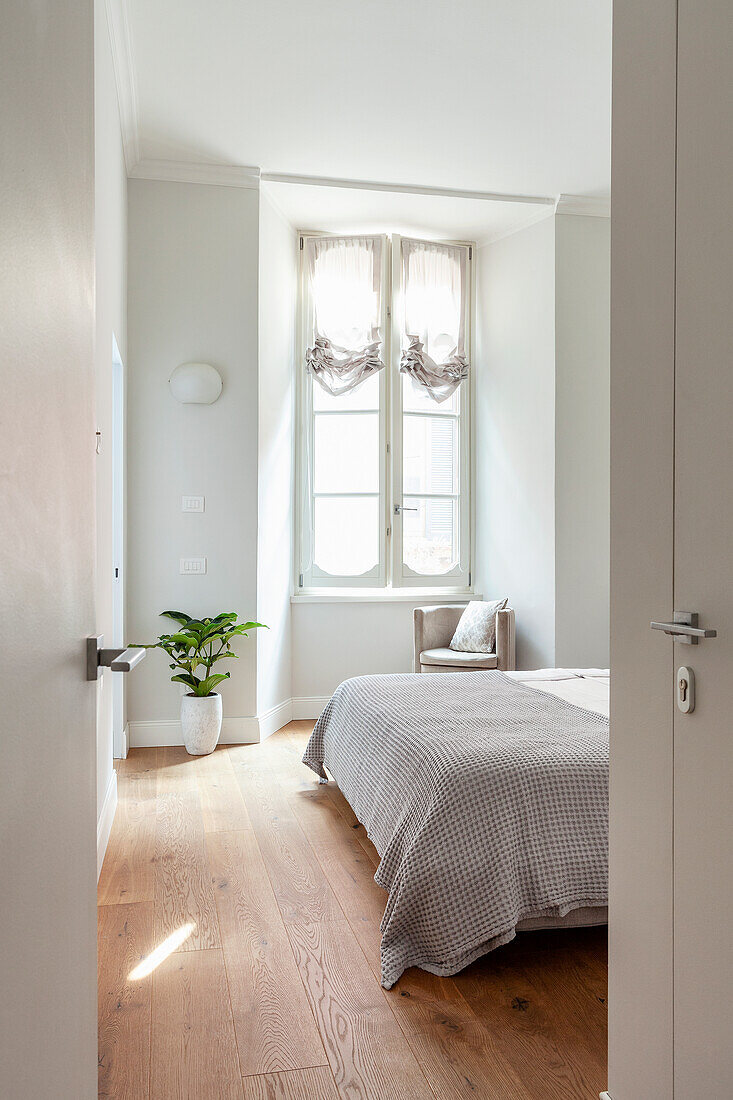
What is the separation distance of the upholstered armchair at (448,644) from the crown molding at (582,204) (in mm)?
2447

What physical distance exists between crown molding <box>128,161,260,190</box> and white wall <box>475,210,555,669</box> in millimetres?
1774

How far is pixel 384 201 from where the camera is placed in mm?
5172

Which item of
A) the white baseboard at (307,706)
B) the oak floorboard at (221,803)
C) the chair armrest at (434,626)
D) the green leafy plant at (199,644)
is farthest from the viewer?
the white baseboard at (307,706)

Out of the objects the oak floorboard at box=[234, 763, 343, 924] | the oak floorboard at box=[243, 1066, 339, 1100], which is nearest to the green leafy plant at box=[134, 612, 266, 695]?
the oak floorboard at box=[234, 763, 343, 924]

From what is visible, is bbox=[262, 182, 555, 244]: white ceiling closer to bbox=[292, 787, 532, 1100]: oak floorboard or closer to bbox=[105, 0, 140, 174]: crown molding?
bbox=[105, 0, 140, 174]: crown molding

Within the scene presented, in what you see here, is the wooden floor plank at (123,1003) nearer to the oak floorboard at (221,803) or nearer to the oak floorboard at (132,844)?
the oak floorboard at (132,844)

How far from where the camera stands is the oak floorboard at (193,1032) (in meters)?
1.82

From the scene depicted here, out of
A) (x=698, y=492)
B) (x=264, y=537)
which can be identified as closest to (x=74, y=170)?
(x=698, y=492)

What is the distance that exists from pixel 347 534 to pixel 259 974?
360 centimetres

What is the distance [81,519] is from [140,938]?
5.84 ft

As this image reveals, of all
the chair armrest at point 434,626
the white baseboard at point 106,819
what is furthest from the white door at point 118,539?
the chair armrest at point 434,626

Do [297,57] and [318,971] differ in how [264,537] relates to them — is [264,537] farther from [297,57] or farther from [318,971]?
[318,971]

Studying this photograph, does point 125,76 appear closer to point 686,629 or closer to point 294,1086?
point 686,629

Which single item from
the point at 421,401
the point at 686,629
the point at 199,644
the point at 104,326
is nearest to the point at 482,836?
the point at 686,629
